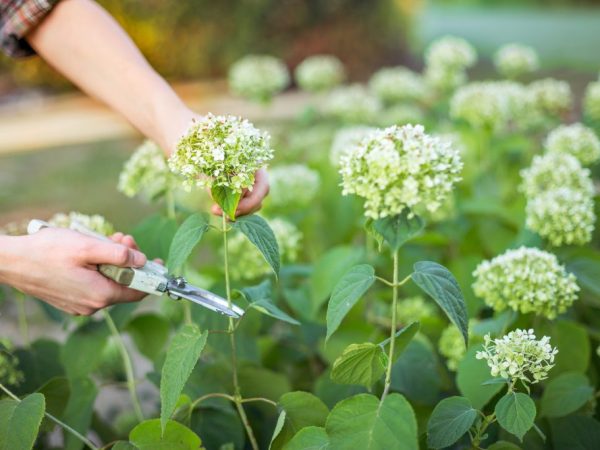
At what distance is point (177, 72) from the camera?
8203 millimetres

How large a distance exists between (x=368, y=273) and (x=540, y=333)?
0.61 meters

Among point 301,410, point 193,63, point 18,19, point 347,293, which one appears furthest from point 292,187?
point 193,63

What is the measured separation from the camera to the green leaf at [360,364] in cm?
128

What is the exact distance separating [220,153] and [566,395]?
0.82m

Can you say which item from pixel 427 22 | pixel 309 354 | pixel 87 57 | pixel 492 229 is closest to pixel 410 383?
pixel 309 354

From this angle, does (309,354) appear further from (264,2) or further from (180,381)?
(264,2)

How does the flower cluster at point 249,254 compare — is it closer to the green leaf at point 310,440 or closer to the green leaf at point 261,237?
the green leaf at point 261,237

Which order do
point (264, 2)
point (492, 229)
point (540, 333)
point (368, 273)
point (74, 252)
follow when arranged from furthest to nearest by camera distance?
point (264, 2) < point (492, 229) < point (540, 333) < point (74, 252) < point (368, 273)

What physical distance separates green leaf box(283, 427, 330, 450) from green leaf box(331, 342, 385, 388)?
96mm

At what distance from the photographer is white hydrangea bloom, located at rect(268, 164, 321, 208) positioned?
259cm

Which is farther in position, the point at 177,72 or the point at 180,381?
the point at 177,72

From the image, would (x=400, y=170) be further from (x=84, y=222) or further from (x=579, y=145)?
(x=579, y=145)

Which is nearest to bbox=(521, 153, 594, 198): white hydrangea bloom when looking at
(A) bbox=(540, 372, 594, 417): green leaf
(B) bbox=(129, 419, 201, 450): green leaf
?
(A) bbox=(540, 372, 594, 417): green leaf

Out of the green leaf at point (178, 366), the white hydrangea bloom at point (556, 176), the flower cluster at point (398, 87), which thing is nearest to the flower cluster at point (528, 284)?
the white hydrangea bloom at point (556, 176)
